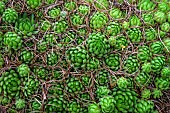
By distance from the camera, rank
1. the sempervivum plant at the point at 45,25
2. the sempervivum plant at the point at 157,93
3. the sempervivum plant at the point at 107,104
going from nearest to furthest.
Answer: the sempervivum plant at the point at 107,104
the sempervivum plant at the point at 157,93
the sempervivum plant at the point at 45,25

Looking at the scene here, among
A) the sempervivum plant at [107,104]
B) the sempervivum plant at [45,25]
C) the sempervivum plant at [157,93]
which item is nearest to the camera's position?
the sempervivum plant at [107,104]

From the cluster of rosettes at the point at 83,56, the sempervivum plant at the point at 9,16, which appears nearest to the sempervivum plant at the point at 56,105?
the cluster of rosettes at the point at 83,56

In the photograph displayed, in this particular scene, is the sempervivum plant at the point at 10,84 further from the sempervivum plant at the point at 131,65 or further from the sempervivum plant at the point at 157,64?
the sempervivum plant at the point at 157,64

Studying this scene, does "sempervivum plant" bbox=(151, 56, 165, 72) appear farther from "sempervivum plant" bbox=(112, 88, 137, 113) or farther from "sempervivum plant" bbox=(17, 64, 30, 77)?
"sempervivum plant" bbox=(17, 64, 30, 77)

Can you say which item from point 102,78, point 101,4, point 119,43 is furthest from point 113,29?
point 102,78

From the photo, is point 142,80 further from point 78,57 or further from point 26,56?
point 26,56

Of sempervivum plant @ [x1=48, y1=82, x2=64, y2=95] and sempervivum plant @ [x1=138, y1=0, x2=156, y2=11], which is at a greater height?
sempervivum plant @ [x1=138, y1=0, x2=156, y2=11]

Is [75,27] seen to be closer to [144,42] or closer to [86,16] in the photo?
[86,16]

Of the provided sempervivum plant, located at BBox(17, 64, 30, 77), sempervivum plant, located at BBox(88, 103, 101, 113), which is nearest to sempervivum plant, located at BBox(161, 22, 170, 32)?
sempervivum plant, located at BBox(88, 103, 101, 113)

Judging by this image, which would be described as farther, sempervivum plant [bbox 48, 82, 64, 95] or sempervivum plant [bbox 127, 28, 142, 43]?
sempervivum plant [bbox 127, 28, 142, 43]
